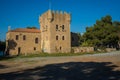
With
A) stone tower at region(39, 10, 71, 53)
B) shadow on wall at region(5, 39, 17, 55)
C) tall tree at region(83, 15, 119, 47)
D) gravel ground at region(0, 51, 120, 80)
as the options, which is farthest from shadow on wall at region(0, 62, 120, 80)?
tall tree at region(83, 15, 119, 47)

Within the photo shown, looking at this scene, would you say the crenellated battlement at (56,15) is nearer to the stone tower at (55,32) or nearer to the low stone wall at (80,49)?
the stone tower at (55,32)

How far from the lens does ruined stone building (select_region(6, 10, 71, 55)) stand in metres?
50.0

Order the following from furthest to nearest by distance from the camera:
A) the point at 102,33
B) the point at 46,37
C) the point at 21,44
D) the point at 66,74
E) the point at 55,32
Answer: the point at 102,33
the point at 46,37
the point at 55,32
the point at 21,44
the point at 66,74

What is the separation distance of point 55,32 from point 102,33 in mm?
15376

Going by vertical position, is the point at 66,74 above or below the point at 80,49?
below

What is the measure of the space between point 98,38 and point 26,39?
22763 mm

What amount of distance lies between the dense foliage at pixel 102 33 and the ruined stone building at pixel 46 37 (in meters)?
9.39

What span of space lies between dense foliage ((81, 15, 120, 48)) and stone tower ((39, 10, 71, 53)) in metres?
9.42

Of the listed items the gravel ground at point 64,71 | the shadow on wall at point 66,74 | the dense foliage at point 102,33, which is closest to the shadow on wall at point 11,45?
the dense foliage at point 102,33

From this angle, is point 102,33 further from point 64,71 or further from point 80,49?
point 64,71

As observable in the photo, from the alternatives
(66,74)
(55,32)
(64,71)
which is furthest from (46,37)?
(66,74)

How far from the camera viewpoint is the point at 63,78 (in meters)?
14.5

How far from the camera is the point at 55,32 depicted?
51.2 m

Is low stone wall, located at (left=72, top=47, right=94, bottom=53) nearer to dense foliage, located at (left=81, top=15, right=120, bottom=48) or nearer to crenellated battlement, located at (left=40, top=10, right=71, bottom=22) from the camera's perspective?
dense foliage, located at (left=81, top=15, right=120, bottom=48)
